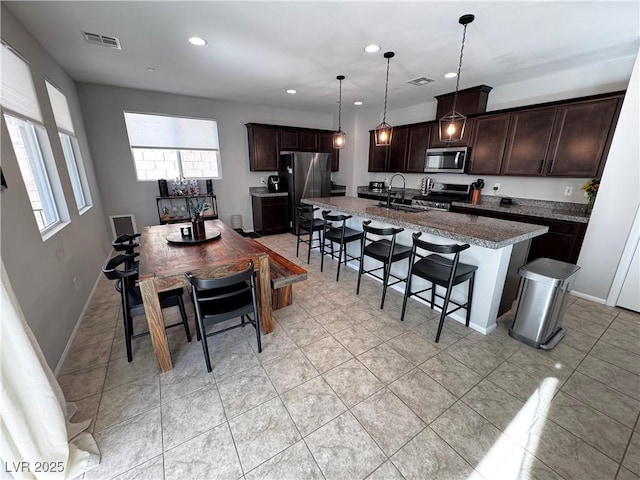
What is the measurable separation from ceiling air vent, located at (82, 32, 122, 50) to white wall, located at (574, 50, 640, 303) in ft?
17.5

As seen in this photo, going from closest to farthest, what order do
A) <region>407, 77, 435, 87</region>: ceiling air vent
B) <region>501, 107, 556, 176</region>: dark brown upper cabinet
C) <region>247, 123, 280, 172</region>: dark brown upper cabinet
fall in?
<region>501, 107, 556, 176</region>: dark brown upper cabinet
<region>407, 77, 435, 87</region>: ceiling air vent
<region>247, 123, 280, 172</region>: dark brown upper cabinet

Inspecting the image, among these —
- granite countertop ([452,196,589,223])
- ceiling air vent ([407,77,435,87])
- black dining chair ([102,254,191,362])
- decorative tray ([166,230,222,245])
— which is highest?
ceiling air vent ([407,77,435,87])

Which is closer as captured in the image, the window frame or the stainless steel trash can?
the stainless steel trash can

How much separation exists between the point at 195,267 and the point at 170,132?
4275 millimetres

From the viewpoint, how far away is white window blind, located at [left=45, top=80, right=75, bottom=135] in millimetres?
3045

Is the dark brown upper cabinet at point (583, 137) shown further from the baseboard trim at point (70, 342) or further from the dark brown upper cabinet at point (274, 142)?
the baseboard trim at point (70, 342)

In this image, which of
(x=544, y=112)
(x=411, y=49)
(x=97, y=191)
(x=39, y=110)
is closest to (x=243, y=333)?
(x=39, y=110)

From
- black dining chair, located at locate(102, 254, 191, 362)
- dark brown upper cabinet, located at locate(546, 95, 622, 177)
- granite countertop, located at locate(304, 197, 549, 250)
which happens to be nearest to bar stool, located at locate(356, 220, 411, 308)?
granite countertop, located at locate(304, 197, 549, 250)

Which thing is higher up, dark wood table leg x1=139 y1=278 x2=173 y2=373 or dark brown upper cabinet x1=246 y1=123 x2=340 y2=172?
dark brown upper cabinet x1=246 y1=123 x2=340 y2=172

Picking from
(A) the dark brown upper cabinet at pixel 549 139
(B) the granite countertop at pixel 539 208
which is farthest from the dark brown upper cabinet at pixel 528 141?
(B) the granite countertop at pixel 539 208

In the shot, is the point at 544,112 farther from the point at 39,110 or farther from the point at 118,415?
the point at 39,110

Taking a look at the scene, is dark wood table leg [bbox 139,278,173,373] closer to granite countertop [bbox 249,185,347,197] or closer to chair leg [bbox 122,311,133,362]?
chair leg [bbox 122,311,133,362]

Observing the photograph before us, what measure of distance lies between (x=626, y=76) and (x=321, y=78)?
381 centimetres

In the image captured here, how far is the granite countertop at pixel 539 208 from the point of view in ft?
10.6
